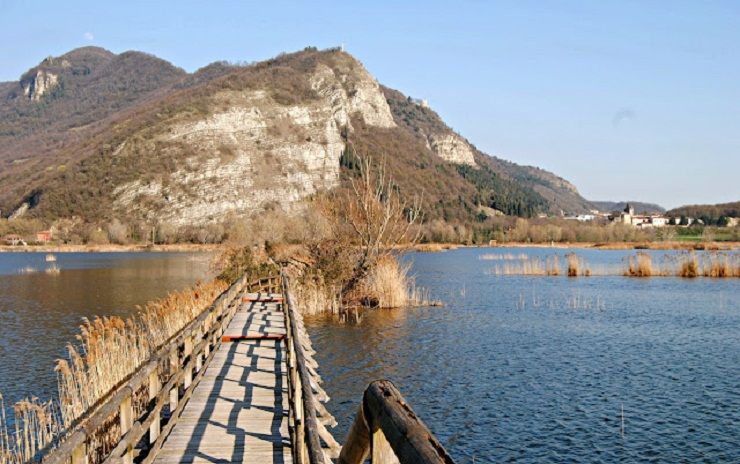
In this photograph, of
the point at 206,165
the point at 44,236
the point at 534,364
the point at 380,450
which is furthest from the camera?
the point at 206,165

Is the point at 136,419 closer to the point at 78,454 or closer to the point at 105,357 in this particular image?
→ the point at 78,454

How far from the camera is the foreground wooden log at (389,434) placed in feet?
8.66

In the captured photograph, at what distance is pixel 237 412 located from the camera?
Result: 11.2 meters

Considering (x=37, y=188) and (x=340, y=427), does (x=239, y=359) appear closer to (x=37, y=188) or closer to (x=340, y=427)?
(x=340, y=427)

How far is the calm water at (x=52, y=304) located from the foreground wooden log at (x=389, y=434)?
55.9 ft

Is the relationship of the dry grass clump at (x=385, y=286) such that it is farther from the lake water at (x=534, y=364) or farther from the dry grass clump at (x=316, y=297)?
the dry grass clump at (x=316, y=297)

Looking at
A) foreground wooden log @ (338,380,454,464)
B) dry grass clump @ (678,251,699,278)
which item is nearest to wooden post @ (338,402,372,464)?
foreground wooden log @ (338,380,454,464)

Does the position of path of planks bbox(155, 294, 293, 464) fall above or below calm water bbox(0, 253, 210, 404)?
above

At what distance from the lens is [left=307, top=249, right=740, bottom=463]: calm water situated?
14.7 meters

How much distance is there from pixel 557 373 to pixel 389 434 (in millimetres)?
19311

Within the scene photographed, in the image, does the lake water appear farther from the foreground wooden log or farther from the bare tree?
the foreground wooden log

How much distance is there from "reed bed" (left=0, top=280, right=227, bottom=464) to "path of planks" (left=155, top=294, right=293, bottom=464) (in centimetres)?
172

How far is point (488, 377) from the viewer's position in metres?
20.6

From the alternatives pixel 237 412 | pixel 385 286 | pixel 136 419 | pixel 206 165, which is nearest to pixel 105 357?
pixel 237 412
